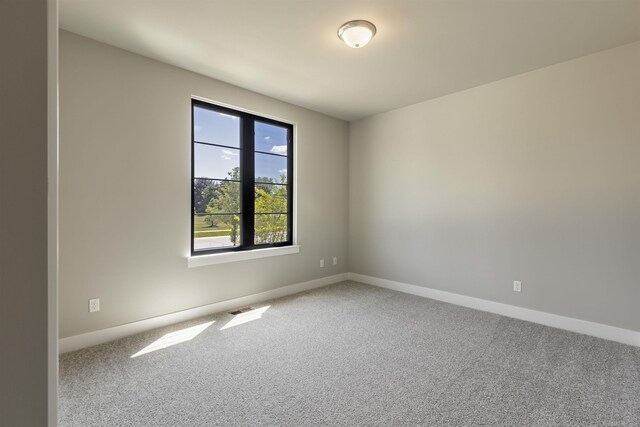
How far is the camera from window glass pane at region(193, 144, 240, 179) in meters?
3.46

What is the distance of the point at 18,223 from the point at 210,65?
9.84 ft

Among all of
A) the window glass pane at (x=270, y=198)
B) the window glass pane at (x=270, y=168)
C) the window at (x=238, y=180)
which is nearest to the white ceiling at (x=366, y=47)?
the window at (x=238, y=180)

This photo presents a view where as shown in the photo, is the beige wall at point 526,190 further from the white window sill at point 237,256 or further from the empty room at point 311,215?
the white window sill at point 237,256

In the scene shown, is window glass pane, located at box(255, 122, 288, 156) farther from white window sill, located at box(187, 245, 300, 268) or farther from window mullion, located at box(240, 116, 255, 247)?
white window sill, located at box(187, 245, 300, 268)

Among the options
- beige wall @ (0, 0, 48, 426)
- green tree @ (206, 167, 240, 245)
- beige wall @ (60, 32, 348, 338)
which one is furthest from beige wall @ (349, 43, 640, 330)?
beige wall @ (0, 0, 48, 426)

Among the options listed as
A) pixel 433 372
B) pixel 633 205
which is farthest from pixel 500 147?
pixel 433 372

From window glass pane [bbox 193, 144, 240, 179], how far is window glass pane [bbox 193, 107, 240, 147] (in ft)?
0.28

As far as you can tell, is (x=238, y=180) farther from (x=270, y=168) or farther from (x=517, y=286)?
(x=517, y=286)

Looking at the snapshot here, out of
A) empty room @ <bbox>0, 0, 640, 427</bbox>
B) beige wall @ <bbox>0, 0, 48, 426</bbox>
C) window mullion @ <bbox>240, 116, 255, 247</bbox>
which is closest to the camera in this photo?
beige wall @ <bbox>0, 0, 48, 426</bbox>

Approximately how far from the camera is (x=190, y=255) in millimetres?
3324

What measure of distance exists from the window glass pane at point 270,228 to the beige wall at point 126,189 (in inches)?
18.4

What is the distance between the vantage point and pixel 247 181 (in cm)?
387

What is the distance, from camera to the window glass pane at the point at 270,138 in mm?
4051

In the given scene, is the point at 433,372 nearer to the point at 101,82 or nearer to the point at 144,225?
the point at 144,225
